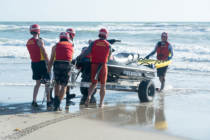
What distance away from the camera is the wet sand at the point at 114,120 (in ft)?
15.5

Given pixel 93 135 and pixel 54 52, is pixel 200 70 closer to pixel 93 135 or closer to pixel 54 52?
pixel 54 52

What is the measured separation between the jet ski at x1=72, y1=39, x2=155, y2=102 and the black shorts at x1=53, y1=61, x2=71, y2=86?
2.13 feet

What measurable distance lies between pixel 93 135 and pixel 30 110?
215cm

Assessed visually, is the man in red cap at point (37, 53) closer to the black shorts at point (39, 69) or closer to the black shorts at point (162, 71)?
the black shorts at point (39, 69)

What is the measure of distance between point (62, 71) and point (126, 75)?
5.88 feet

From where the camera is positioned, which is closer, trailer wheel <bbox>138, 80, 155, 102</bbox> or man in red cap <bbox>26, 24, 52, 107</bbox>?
man in red cap <bbox>26, 24, 52, 107</bbox>

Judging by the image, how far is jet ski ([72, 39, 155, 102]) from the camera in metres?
6.98

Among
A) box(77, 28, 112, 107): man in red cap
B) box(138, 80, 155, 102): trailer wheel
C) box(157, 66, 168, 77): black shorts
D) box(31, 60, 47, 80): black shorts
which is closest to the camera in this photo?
box(77, 28, 112, 107): man in red cap

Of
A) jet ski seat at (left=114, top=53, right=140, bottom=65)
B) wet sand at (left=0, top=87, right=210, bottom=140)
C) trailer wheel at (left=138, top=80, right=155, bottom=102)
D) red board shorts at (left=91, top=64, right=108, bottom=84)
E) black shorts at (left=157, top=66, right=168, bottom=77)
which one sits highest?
jet ski seat at (left=114, top=53, right=140, bottom=65)

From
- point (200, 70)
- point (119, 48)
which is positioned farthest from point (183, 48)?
point (200, 70)

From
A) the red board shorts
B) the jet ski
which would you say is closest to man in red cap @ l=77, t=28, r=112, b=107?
the red board shorts

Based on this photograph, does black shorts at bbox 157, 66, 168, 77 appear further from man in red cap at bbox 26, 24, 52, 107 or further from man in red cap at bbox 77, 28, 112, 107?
man in red cap at bbox 26, 24, 52, 107

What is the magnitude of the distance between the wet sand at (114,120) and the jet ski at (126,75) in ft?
1.10

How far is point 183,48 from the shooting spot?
23438 millimetres
